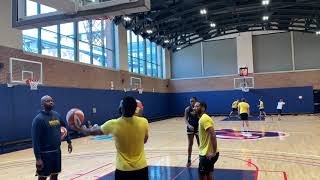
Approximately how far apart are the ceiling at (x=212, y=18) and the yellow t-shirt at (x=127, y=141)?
15.4 metres

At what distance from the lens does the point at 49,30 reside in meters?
14.0

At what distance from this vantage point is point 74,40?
51.7 feet

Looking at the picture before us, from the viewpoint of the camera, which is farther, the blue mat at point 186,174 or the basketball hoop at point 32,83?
the basketball hoop at point 32,83

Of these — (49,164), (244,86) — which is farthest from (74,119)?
(244,86)

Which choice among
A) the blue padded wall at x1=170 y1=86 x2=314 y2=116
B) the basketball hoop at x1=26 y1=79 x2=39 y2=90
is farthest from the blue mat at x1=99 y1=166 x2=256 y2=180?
the blue padded wall at x1=170 y1=86 x2=314 y2=116

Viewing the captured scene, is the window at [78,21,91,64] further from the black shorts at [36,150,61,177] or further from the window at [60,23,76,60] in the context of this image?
the black shorts at [36,150,61,177]

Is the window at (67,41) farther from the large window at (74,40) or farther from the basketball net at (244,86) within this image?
the basketball net at (244,86)

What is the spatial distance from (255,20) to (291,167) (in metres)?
17.8

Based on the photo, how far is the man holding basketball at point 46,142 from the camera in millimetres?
4543

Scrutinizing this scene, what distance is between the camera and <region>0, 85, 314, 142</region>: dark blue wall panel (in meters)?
11.5

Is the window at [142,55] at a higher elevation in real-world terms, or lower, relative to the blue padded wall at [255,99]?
higher

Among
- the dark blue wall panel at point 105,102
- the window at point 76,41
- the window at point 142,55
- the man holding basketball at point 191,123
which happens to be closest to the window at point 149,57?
the window at point 142,55

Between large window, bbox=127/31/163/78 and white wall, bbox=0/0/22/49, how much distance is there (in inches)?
411

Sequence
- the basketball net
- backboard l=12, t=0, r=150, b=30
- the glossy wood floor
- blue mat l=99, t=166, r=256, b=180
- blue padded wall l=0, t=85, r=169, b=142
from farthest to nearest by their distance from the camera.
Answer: the basketball net
blue padded wall l=0, t=85, r=169, b=142
backboard l=12, t=0, r=150, b=30
the glossy wood floor
blue mat l=99, t=166, r=256, b=180
